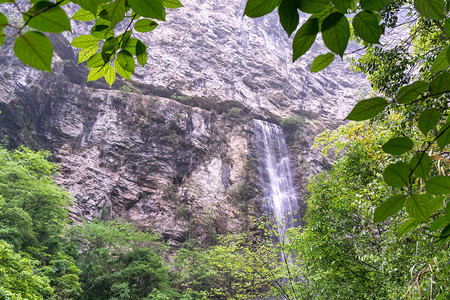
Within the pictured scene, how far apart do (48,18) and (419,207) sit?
67 centimetres

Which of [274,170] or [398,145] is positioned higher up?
[274,170]

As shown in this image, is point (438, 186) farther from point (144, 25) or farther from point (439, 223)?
point (144, 25)

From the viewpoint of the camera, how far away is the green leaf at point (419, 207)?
1.52 feet

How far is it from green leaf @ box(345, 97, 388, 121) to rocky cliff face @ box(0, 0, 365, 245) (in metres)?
9.03

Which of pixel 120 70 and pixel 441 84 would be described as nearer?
pixel 441 84

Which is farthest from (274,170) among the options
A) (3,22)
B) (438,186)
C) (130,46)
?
(3,22)

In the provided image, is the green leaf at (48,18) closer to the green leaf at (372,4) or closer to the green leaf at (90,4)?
the green leaf at (90,4)

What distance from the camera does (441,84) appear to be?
0.42 m

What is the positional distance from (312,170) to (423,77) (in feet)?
50.5

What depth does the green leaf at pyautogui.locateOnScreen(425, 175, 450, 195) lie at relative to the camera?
483mm

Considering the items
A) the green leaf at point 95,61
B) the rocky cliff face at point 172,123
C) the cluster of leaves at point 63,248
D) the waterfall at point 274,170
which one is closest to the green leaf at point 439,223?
the green leaf at point 95,61

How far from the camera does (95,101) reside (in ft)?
47.5

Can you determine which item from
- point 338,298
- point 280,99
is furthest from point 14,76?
point 280,99

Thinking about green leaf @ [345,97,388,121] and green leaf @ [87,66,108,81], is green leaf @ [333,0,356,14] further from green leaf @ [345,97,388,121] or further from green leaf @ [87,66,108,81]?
green leaf @ [87,66,108,81]
